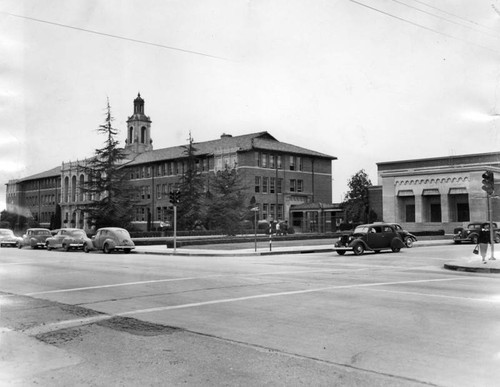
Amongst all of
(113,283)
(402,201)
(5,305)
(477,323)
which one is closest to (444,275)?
(477,323)

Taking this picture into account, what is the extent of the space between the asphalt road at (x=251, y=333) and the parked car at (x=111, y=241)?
17.8 m

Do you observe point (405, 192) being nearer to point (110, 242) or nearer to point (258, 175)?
point (258, 175)

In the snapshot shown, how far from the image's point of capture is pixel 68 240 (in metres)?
34.8

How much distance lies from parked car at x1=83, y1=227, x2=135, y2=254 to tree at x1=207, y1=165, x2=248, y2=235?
2305cm

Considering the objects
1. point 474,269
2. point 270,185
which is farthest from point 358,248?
point 270,185

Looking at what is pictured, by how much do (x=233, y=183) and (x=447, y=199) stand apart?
23.8 m

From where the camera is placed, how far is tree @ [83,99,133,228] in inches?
2163

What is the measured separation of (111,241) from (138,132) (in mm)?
83063

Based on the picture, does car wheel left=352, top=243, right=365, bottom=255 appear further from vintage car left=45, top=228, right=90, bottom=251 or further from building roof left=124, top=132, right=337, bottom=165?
building roof left=124, top=132, right=337, bottom=165

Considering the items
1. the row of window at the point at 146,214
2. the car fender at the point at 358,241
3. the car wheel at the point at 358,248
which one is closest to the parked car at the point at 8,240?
the car fender at the point at 358,241

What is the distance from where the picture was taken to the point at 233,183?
59.4m

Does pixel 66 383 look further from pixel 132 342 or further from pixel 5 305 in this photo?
pixel 5 305

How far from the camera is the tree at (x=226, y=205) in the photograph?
56.2m

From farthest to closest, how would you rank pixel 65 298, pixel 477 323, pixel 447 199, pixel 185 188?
1. pixel 185 188
2. pixel 447 199
3. pixel 65 298
4. pixel 477 323
